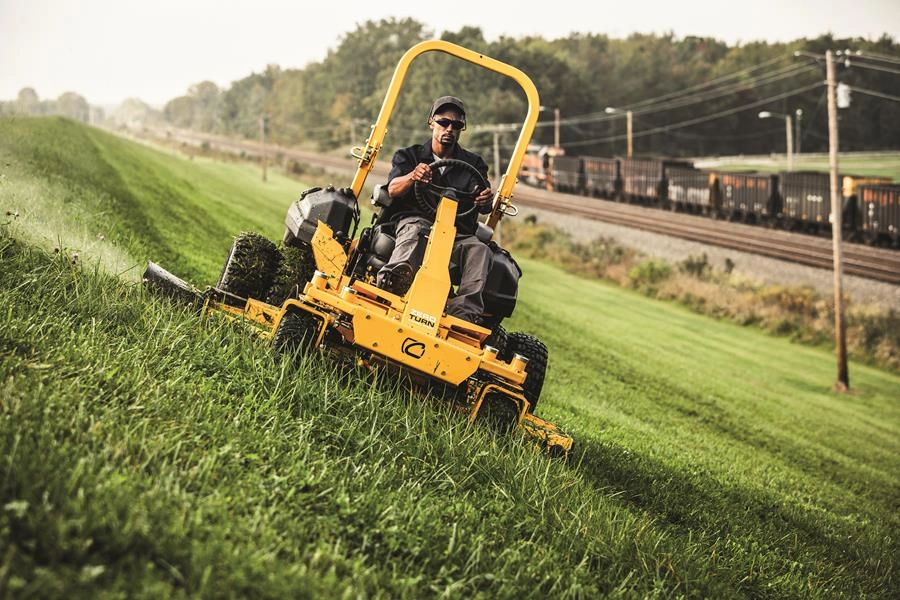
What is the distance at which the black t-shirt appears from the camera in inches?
266

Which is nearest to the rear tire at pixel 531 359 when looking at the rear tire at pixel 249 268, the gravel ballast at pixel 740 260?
the rear tire at pixel 249 268

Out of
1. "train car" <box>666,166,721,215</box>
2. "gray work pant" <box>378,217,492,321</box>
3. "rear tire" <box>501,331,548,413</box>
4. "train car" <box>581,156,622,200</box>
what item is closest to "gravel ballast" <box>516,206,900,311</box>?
"train car" <box>666,166,721,215</box>

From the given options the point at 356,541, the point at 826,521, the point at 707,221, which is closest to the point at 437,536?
the point at 356,541

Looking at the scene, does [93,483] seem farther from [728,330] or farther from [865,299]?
[865,299]

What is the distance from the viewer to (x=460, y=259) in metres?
6.54

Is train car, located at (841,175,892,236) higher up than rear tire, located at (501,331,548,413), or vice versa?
train car, located at (841,175,892,236)

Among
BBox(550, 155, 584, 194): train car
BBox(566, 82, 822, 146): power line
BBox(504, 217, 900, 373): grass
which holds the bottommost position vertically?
BBox(504, 217, 900, 373): grass

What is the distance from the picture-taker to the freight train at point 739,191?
3412 cm

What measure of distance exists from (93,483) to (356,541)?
110 centimetres

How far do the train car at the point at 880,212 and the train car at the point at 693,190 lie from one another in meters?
8.99

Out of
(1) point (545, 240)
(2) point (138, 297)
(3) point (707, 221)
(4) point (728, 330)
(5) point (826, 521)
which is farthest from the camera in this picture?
(3) point (707, 221)

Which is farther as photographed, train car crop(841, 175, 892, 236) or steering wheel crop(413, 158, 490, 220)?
train car crop(841, 175, 892, 236)

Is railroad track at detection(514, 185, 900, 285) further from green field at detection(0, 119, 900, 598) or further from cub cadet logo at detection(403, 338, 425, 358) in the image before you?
cub cadet logo at detection(403, 338, 425, 358)

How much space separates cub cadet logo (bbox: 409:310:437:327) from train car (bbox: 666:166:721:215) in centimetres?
3932
